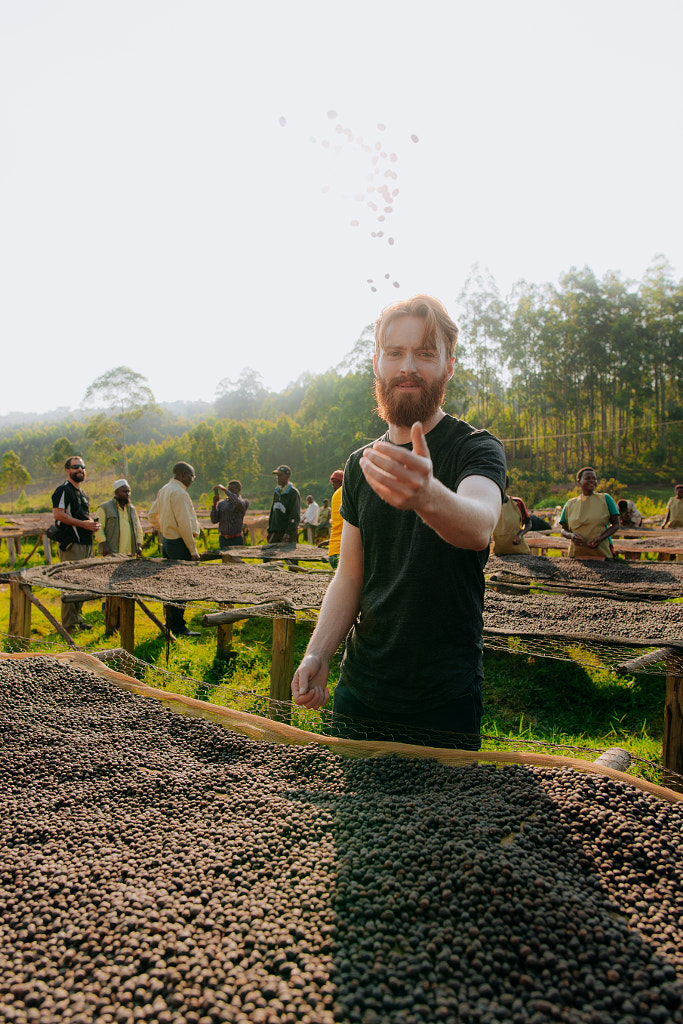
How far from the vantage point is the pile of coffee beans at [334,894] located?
87cm

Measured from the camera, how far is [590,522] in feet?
20.7

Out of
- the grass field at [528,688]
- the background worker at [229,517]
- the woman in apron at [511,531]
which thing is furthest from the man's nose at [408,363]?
the background worker at [229,517]

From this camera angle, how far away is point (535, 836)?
1212 millimetres

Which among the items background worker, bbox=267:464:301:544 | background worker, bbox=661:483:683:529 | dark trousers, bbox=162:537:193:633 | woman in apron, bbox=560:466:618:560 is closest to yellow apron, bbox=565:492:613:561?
woman in apron, bbox=560:466:618:560

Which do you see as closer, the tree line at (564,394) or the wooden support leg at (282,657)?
the wooden support leg at (282,657)

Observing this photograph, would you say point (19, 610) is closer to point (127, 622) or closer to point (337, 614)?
point (127, 622)

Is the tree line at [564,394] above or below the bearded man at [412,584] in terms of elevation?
above

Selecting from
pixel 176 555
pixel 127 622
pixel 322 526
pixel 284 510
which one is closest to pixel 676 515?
pixel 322 526

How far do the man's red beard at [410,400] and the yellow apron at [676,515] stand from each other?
36.2 ft

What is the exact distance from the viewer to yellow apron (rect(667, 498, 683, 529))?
10.9 metres

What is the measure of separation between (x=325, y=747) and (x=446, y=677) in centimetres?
43

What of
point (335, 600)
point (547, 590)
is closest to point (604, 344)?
point (547, 590)

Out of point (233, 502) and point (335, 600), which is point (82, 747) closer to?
point (335, 600)

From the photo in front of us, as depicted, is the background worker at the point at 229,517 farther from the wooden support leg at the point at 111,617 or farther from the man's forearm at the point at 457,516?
the man's forearm at the point at 457,516
